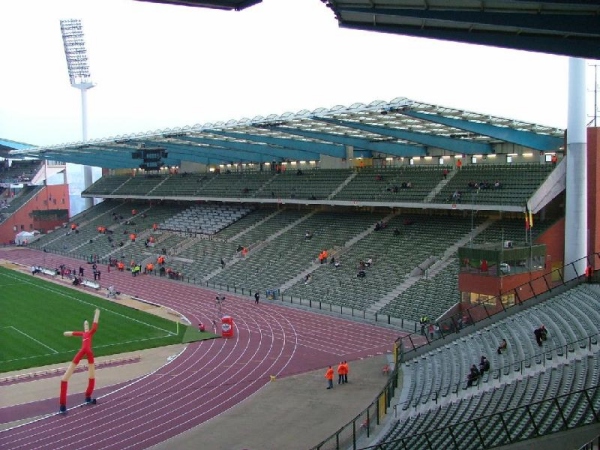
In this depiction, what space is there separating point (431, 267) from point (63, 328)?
1883 cm

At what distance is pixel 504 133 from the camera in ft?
119

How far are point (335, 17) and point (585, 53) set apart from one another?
18.0 ft

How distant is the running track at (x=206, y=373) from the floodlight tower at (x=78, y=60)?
4733 centimetres

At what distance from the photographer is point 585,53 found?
50.2 ft

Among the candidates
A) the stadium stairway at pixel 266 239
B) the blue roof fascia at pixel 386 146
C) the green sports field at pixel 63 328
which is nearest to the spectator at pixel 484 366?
the green sports field at pixel 63 328

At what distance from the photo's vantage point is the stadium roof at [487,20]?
43.4ft

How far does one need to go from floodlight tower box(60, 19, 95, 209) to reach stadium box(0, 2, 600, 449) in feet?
34.1

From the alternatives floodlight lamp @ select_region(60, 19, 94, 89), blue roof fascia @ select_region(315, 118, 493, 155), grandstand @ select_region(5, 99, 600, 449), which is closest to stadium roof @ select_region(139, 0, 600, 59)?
grandstand @ select_region(5, 99, 600, 449)

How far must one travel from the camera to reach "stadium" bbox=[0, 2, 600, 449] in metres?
18.2

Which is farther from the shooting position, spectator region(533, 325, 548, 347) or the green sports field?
the green sports field

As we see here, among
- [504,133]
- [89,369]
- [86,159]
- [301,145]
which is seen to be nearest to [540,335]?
[89,369]

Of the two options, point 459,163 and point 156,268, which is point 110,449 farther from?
point 156,268

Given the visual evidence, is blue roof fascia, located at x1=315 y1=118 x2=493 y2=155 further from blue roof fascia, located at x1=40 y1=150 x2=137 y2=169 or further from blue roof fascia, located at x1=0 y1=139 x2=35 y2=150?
blue roof fascia, located at x1=0 y1=139 x2=35 y2=150

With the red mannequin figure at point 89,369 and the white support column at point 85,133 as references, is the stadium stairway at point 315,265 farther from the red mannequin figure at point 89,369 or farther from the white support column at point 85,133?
the white support column at point 85,133
